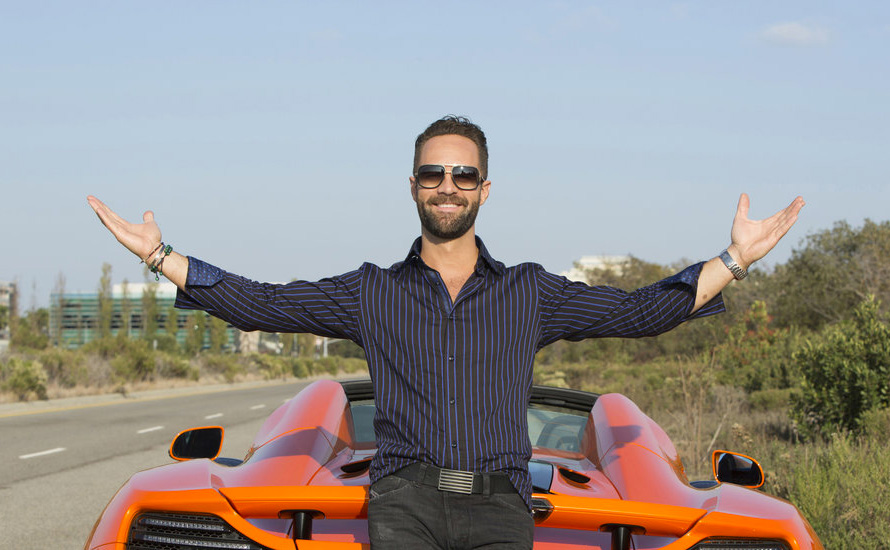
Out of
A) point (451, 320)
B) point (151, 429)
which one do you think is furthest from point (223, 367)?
point (451, 320)

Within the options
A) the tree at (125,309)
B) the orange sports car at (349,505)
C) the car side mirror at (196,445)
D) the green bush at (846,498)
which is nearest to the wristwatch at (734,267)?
the orange sports car at (349,505)

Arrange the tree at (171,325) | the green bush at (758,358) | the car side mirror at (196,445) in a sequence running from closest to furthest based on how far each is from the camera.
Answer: the car side mirror at (196,445)
the green bush at (758,358)
the tree at (171,325)

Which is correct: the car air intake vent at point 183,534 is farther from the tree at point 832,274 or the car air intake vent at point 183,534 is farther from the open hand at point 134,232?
the tree at point 832,274

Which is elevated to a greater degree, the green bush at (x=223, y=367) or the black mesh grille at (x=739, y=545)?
the black mesh grille at (x=739, y=545)

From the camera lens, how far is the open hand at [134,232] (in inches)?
118

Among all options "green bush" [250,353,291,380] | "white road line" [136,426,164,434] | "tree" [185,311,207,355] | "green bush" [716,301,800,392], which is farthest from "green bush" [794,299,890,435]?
"tree" [185,311,207,355]

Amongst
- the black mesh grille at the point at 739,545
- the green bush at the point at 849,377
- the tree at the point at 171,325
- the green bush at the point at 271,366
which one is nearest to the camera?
the black mesh grille at the point at 739,545

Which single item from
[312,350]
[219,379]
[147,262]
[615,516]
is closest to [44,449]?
[147,262]

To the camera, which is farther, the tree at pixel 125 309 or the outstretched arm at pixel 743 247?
the tree at pixel 125 309

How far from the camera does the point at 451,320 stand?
287 cm

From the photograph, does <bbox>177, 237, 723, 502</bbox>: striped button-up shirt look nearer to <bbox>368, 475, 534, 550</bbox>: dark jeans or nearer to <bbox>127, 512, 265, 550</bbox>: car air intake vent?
<bbox>368, 475, 534, 550</bbox>: dark jeans

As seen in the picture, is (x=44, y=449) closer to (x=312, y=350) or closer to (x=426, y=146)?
(x=426, y=146)

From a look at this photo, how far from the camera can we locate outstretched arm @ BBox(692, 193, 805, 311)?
119 inches

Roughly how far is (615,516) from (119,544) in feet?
4.60
